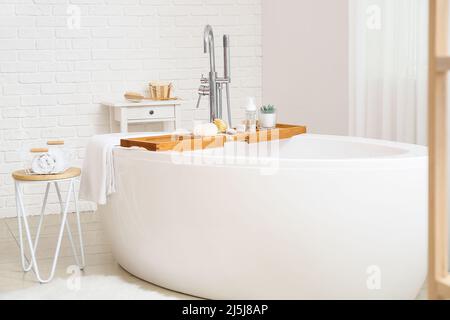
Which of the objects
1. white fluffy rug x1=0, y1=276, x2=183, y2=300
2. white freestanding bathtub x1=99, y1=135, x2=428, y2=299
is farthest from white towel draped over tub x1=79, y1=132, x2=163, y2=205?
white fluffy rug x1=0, y1=276, x2=183, y2=300

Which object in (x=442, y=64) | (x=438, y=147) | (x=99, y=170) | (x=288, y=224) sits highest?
(x=442, y=64)

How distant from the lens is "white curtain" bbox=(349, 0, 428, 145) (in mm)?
3561

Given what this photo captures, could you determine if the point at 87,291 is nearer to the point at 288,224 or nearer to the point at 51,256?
the point at 51,256

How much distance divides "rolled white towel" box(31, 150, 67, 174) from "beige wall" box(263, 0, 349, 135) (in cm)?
208

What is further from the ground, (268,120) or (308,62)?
(308,62)

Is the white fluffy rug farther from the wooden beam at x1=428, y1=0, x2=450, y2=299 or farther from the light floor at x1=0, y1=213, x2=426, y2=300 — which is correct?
the wooden beam at x1=428, y1=0, x2=450, y2=299

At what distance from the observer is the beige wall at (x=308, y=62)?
4539 millimetres

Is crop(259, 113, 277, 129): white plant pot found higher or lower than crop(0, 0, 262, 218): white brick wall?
lower

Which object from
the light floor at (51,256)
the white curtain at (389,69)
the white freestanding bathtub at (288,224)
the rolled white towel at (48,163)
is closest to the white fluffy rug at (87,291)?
the light floor at (51,256)

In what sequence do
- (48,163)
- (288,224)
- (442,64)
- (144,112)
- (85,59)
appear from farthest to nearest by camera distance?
(85,59) < (144,112) < (48,163) < (288,224) < (442,64)

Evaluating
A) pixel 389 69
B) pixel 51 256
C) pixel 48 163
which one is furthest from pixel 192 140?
pixel 389 69

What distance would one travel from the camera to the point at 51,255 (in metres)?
3.72

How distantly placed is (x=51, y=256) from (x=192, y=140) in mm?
1186

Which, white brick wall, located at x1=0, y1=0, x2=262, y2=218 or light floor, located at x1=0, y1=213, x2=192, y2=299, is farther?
white brick wall, located at x1=0, y1=0, x2=262, y2=218
